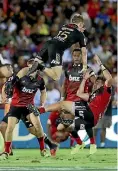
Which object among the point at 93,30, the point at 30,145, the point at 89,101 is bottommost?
the point at 30,145

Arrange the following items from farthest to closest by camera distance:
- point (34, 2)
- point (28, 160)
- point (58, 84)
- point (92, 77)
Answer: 1. point (34, 2)
2. point (58, 84)
3. point (92, 77)
4. point (28, 160)

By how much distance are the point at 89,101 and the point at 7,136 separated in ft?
9.33

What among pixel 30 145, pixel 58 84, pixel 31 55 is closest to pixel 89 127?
pixel 30 145

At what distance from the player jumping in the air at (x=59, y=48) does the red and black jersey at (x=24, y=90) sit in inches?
8.6

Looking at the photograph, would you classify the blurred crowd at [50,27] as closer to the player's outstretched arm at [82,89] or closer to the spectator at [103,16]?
the spectator at [103,16]

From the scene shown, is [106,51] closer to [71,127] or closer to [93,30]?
[93,30]

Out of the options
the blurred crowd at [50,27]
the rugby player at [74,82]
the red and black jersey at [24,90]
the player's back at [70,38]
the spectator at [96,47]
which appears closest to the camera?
the red and black jersey at [24,90]

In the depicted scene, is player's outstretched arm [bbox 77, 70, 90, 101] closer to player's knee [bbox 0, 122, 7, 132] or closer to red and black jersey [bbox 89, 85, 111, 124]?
red and black jersey [bbox 89, 85, 111, 124]

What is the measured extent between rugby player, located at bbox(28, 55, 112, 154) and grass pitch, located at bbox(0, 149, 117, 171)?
0.66m

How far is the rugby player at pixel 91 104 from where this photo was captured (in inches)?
614

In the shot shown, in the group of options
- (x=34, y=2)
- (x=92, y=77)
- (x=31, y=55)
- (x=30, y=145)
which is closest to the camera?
(x=92, y=77)

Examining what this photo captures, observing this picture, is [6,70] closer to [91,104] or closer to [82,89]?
[82,89]

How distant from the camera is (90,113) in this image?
15914 millimetres

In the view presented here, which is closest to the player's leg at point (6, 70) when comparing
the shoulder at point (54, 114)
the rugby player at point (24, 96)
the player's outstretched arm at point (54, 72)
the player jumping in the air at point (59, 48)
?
the rugby player at point (24, 96)
